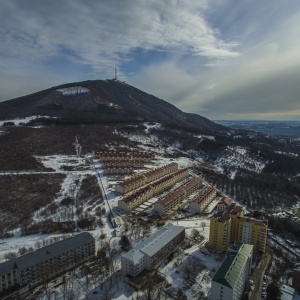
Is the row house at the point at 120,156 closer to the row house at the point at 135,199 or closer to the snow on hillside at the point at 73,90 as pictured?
the row house at the point at 135,199

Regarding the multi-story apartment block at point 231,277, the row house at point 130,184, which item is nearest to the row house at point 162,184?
the row house at point 130,184

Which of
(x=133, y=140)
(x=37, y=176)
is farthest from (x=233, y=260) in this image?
(x=133, y=140)

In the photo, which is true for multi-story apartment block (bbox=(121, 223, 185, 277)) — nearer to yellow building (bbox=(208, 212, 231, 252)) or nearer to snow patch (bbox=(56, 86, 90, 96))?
yellow building (bbox=(208, 212, 231, 252))

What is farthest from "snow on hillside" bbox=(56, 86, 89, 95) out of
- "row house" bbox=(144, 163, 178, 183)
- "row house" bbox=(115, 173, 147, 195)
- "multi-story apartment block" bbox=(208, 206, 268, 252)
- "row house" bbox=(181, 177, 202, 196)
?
"multi-story apartment block" bbox=(208, 206, 268, 252)

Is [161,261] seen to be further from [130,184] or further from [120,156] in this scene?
[120,156]

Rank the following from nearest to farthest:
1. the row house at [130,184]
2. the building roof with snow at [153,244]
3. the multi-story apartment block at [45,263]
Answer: the multi-story apartment block at [45,263] → the building roof with snow at [153,244] → the row house at [130,184]

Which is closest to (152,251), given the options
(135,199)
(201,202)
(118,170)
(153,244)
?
(153,244)

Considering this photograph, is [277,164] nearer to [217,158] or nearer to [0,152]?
[217,158]
